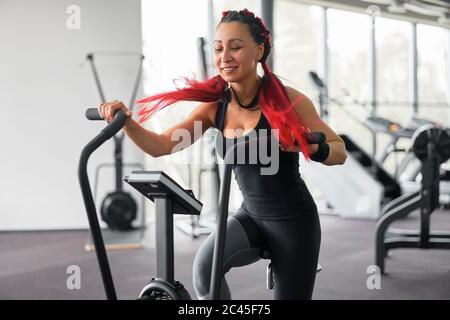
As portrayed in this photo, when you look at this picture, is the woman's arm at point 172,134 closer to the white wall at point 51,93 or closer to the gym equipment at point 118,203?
the gym equipment at point 118,203

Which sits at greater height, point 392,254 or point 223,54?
point 223,54

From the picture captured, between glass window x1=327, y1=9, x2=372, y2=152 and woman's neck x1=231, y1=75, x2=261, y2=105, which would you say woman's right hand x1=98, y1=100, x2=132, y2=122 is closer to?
woman's neck x1=231, y1=75, x2=261, y2=105

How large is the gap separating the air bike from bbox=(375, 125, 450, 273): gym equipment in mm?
2874

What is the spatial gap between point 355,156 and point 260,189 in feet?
19.1

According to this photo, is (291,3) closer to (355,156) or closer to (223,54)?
(355,156)

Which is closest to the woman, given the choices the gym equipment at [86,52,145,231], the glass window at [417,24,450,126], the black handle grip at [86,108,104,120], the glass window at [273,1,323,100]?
the black handle grip at [86,108,104,120]

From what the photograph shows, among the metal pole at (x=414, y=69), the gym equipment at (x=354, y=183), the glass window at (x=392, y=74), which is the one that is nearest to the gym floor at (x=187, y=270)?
the gym equipment at (x=354, y=183)

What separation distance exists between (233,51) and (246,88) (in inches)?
5.9

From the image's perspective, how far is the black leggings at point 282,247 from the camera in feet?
5.82

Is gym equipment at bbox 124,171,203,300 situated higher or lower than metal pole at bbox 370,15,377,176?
lower

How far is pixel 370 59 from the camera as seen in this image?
8.34 meters

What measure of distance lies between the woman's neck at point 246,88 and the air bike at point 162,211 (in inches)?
16.3

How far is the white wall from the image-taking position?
5840mm
